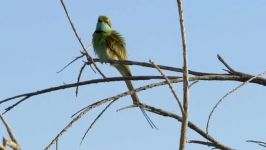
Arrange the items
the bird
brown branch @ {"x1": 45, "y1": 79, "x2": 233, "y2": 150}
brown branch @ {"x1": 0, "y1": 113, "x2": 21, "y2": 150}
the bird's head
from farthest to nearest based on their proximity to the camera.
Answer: the bird's head, the bird, brown branch @ {"x1": 45, "y1": 79, "x2": 233, "y2": 150}, brown branch @ {"x1": 0, "y1": 113, "x2": 21, "y2": 150}

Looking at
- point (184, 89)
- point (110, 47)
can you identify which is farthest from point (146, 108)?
point (110, 47)

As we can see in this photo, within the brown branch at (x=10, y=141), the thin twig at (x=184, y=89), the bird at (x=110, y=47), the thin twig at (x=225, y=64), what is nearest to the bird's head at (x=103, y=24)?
the bird at (x=110, y=47)

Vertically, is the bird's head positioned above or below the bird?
above

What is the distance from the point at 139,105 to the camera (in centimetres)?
193

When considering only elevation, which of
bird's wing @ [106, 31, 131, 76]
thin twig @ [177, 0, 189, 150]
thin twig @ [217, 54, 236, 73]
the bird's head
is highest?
the bird's head

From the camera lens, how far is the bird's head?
24.1ft

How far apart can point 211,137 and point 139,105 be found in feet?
0.91

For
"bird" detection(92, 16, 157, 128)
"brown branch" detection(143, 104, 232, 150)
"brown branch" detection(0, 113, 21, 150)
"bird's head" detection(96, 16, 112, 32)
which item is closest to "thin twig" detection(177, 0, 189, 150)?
"brown branch" detection(0, 113, 21, 150)

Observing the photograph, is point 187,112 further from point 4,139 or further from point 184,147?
point 4,139

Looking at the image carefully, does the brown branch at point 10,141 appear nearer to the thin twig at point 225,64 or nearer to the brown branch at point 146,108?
the brown branch at point 146,108

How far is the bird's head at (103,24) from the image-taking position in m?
7.36

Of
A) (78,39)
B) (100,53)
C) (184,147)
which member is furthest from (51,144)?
(100,53)

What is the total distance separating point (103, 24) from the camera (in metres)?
7.58

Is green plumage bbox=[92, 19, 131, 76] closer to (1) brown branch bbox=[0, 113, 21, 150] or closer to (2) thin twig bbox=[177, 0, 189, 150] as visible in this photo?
(2) thin twig bbox=[177, 0, 189, 150]
